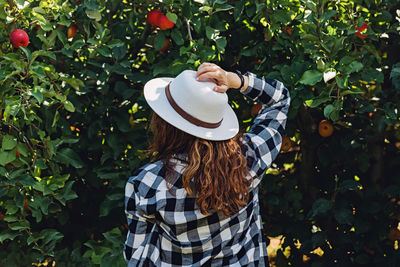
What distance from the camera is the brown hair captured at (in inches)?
56.1

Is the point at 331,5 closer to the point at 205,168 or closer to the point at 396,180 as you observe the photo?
the point at 396,180

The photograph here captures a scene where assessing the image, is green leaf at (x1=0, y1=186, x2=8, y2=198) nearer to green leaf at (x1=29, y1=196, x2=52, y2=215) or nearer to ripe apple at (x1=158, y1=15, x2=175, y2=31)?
green leaf at (x1=29, y1=196, x2=52, y2=215)

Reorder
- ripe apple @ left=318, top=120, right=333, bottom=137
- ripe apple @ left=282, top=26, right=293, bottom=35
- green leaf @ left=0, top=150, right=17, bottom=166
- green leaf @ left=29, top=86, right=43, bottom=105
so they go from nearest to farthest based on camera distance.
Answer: green leaf @ left=29, top=86, right=43, bottom=105
green leaf @ left=0, top=150, right=17, bottom=166
ripe apple @ left=282, top=26, right=293, bottom=35
ripe apple @ left=318, top=120, right=333, bottom=137

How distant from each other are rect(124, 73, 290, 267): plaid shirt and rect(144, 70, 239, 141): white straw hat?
0.11 m

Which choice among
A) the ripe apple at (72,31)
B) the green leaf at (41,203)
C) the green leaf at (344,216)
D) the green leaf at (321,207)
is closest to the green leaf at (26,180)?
the green leaf at (41,203)

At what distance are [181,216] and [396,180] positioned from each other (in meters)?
1.81

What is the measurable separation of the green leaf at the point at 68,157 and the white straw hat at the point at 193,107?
0.99 metres

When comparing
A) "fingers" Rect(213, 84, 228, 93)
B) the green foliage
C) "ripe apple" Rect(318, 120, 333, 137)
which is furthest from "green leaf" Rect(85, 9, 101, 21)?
"ripe apple" Rect(318, 120, 333, 137)

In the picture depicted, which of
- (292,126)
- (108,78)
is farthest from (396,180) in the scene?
(108,78)

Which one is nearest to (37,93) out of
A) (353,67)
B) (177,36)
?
(177,36)

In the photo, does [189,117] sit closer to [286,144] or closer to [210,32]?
[210,32]

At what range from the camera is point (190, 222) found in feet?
4.83

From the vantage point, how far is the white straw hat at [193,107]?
1435 mm

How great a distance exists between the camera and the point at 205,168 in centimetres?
142
